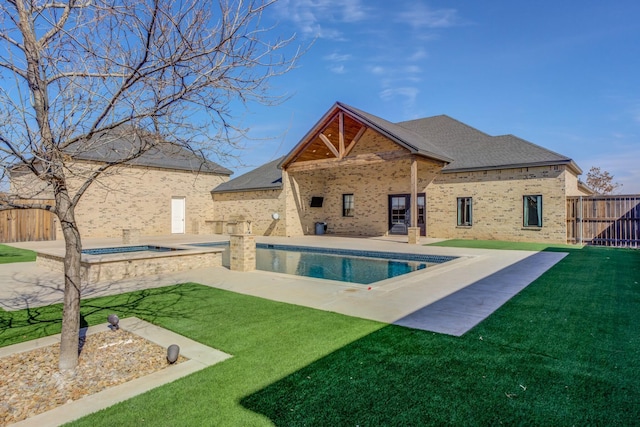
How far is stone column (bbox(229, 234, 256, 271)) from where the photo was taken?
361 inches

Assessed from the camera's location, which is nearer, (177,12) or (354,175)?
(177,12)

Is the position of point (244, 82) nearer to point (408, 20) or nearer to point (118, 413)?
point (118, 413)

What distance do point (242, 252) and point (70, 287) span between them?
5566mm

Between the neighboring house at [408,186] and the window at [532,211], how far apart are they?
0.04 m

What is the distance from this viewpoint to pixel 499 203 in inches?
665

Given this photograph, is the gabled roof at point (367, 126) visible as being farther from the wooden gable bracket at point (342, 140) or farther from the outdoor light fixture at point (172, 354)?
the outdoor light fixture at point (172, 354)

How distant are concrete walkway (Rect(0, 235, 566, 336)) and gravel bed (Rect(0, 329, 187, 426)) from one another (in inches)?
100

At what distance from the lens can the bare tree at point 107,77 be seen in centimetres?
315

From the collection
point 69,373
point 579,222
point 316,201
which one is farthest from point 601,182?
point 69,373

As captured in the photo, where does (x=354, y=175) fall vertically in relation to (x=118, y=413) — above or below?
above

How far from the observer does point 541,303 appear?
5.76 m

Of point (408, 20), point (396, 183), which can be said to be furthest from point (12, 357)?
point (396, 183)

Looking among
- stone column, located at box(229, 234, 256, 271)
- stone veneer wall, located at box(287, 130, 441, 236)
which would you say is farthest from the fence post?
stone column, located at box(229, 234, 256, 271)

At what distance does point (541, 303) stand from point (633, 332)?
4.62 ft
